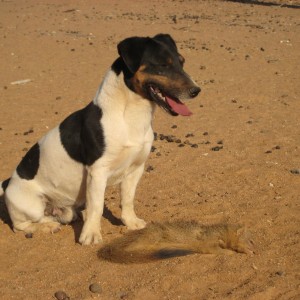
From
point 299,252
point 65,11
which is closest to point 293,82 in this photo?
point 299,252

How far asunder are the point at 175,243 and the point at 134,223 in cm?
75

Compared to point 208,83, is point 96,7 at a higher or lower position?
lower

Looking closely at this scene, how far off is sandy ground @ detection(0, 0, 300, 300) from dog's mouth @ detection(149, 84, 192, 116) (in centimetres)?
129

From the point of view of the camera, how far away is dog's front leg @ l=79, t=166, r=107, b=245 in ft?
15.8

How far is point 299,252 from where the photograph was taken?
451cm

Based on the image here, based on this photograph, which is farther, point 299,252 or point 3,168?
point 3,168

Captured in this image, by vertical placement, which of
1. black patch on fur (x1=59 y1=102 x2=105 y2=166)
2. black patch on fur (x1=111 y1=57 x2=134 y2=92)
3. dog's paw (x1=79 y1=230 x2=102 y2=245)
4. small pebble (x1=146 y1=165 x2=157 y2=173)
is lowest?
small pebble (x1=146 y1=165 x2=157 y2=173)

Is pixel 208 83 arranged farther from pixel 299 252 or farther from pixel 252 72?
pixel 299 252

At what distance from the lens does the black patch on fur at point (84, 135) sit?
4.71 metres

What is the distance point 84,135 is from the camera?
483 centimetres

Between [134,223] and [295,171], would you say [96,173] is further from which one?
[295,171]

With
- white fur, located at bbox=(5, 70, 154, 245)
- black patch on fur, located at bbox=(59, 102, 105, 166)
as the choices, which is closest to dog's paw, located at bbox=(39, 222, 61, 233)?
white fur, located at bbox=(5, 70, 154, 245)

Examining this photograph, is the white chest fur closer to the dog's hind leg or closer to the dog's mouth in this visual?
the dog's mouth

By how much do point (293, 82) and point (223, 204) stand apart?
693cm
